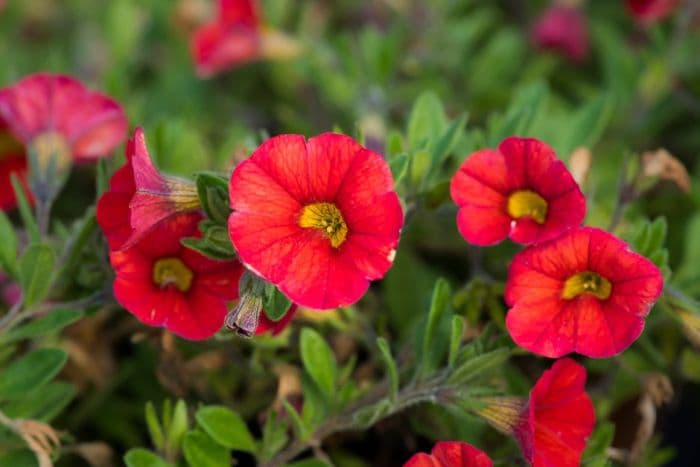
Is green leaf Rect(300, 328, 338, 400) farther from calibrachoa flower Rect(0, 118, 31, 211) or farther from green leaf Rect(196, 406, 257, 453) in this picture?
calibrachoa flower Rect(0, 118, 31, 211)

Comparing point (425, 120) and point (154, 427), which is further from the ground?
point (425, 120)

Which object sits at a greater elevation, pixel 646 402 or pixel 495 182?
pixel 495 182

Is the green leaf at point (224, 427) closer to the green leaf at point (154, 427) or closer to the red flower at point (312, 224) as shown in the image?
the green leaf at point (154, 427)

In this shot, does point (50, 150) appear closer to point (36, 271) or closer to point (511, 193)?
point (36, 271)

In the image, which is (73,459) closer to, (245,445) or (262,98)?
(245,445)

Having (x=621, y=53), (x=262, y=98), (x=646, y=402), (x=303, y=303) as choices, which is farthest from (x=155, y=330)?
(x=621, y=53)

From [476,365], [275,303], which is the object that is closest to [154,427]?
[275,303]

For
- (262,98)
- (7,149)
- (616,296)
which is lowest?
(262,98)
